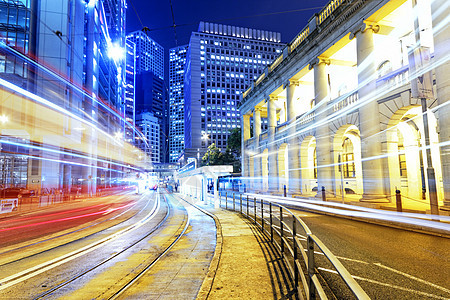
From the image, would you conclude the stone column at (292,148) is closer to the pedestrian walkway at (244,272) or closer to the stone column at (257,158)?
the stone column at (257,158)

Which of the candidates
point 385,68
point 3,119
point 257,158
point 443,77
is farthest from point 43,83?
point 443,77

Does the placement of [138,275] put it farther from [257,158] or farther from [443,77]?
[257,158]

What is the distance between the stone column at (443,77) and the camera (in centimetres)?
1141

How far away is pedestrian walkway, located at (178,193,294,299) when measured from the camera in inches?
182

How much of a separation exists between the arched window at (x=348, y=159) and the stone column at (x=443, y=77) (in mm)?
13587

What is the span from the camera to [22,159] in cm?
3559

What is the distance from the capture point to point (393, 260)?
6.49 m

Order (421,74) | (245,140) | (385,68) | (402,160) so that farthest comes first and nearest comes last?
1. (245,140)
2. (402,160)
3. (385,68)
4. (421,74)

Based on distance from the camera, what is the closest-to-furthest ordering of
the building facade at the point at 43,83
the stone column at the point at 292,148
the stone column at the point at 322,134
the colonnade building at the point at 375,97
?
the colonnade building at the point at 375,97
the stone column at the point at 322,134
the stone column at the point at 292,148
the building facade at the point at 43,83

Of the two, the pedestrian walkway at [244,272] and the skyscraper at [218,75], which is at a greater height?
the skyscraper at [218,75]

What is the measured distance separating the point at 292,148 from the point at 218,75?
10561cm

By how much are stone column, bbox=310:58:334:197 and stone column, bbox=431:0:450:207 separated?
9582mm

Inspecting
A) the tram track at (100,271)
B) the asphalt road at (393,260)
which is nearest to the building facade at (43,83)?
the tram track at (100,271)

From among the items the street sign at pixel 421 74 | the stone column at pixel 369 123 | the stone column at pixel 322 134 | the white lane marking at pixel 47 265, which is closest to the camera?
the white lane marking at pixel 47 265
